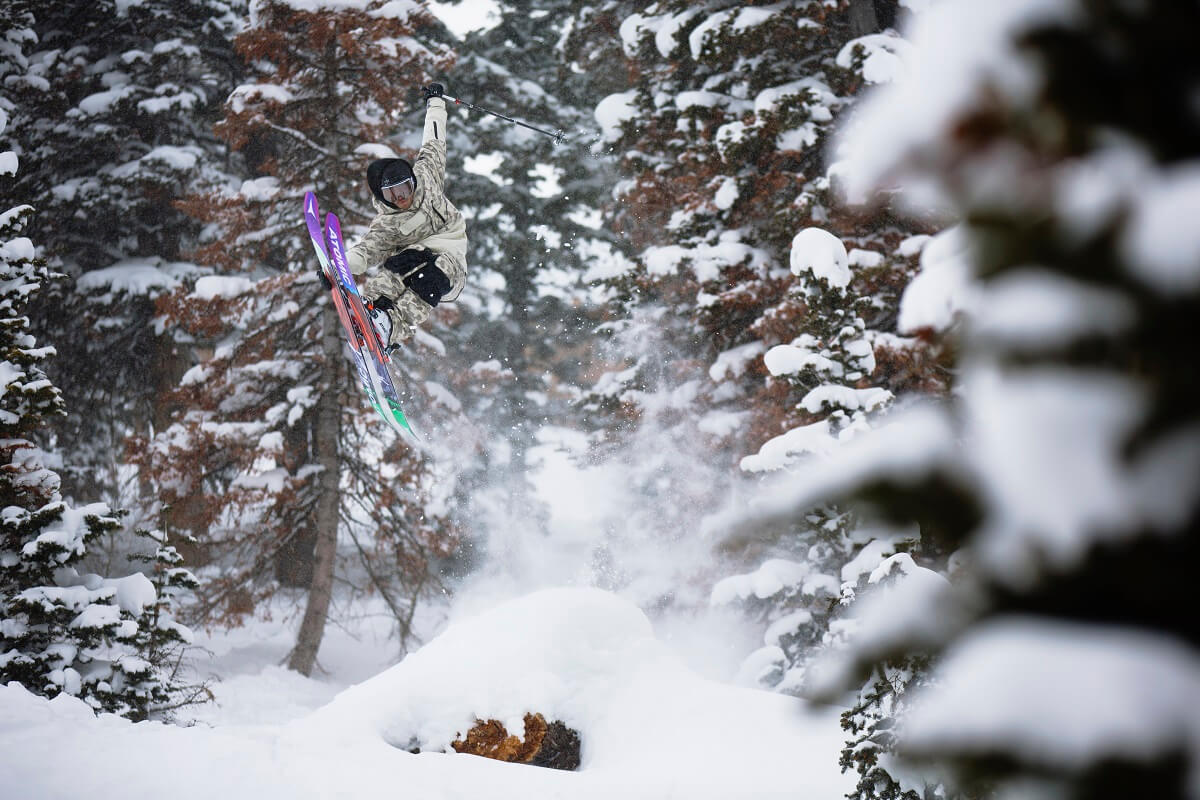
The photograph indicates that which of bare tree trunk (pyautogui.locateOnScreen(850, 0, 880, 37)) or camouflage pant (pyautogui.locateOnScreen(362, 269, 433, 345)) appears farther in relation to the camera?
bare tree trunk (pyautogui.locateOnScreen(850, 0, 880, 37))

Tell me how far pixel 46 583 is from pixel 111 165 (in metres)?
10.4

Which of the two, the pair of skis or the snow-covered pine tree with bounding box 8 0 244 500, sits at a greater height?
the snow-covered pine tree with bounding box 8 0 244 500

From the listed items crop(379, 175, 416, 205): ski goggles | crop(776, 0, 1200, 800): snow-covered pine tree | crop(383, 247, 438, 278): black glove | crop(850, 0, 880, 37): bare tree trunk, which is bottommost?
crop(776, 0, 1200, 800): snow-covered pine tree

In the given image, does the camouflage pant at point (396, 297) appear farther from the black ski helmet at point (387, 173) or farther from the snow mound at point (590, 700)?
the snow mound at point (590, 700)

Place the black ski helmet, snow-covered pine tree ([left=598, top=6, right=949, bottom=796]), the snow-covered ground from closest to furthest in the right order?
the snow-covered ground < snow-covered pine tree ([left=598, top=6, right=949, bottom=796]) < the black ski helmet

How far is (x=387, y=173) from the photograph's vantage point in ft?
23.2

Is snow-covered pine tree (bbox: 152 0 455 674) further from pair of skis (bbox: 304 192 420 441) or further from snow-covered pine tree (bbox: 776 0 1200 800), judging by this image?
snow-covered pine tree (bbox: 776 0 1200 800)

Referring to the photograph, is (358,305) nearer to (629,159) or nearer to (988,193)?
(629,159)

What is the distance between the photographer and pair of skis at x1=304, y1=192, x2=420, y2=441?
729 centimetres

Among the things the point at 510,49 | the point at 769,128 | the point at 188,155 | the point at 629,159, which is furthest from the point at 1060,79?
the point at 510,49

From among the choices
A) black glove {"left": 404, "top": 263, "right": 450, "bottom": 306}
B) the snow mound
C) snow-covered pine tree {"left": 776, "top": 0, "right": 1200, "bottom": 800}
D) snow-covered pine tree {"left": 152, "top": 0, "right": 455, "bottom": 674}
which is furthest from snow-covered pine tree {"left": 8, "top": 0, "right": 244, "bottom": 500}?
snow-covered pine tree {"left": 776, "top": 0, "right": 1200, "bottom": 800}

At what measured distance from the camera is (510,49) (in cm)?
1831

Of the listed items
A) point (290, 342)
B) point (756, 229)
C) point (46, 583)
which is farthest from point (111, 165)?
point (756, 229)

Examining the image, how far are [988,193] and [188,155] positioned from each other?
1533 cm
